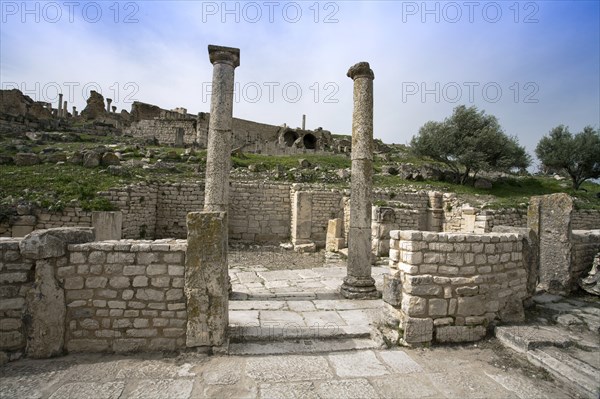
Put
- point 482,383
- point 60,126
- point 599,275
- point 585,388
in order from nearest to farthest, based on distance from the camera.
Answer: point 585,388, point 482,383, point 599,275, point 60,126

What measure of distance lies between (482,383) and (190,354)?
352 cm

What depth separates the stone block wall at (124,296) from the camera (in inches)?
159

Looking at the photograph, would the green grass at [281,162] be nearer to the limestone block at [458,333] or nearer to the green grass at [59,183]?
the green grass at [59,183]

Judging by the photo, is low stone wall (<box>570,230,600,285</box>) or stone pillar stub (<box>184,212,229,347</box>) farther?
low stone wall (<box>570,230,600,285</box>)

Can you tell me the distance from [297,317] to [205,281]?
6.70 feet

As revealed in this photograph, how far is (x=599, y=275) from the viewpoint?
6539 mm

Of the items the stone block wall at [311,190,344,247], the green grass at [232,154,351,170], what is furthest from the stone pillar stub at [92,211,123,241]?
the green grass at [232,154,351,170]

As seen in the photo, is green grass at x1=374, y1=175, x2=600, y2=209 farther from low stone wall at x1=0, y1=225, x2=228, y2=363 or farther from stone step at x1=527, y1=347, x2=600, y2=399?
low stone wall at x1=0, y1=225, x2=228, y2=363

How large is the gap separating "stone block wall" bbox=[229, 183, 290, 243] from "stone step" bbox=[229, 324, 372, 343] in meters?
10.1

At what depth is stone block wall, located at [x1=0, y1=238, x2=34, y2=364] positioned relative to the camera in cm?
386

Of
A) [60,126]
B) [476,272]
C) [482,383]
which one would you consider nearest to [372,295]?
[476,272]

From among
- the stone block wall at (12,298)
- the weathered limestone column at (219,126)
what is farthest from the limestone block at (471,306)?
the stone block wall at (12,298)

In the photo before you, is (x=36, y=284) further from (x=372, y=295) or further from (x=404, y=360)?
(x=372, y=295)

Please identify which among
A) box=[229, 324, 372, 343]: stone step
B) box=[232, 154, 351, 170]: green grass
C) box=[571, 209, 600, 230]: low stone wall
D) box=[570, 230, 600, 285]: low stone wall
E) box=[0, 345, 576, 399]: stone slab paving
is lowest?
box=[0, 345, 576, 399]: stone slab paving
